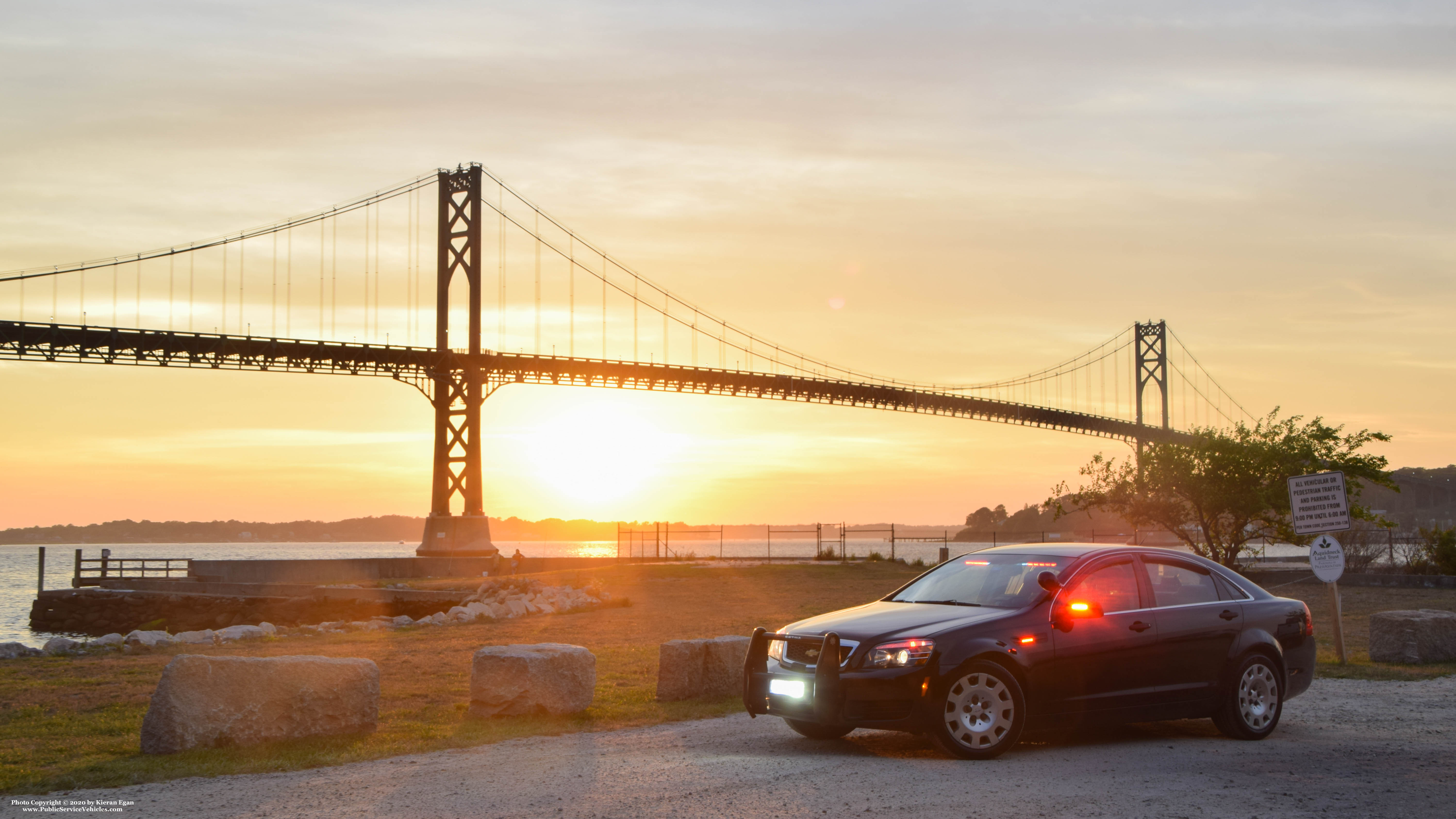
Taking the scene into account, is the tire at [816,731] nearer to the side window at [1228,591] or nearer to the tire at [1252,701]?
the tire at [1252,701]

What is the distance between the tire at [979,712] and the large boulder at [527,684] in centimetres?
360

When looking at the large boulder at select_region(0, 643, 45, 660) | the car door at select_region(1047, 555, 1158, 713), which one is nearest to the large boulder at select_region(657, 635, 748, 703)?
the car door at select_region(1047, 555, 1158, 713)

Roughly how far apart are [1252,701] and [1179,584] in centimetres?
108

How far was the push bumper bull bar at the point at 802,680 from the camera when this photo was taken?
8336 millimetres

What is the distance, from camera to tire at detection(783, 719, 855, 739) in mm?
9102

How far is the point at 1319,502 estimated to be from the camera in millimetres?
14336

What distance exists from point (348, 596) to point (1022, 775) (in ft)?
108

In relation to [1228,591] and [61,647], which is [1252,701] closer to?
[1228,591]

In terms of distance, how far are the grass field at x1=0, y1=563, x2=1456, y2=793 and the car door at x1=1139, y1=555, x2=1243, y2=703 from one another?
155 inches

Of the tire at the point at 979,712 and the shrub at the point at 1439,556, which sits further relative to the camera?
the shrub at the point at 1439,556

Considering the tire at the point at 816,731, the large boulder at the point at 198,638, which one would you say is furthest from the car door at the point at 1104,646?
the large boulder at the point at 198,638

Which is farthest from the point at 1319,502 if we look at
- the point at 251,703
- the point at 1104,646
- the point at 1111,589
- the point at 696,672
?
the point at 251,703

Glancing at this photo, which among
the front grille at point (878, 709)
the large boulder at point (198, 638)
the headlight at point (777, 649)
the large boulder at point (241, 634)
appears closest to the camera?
the front grille at point (878, 709)

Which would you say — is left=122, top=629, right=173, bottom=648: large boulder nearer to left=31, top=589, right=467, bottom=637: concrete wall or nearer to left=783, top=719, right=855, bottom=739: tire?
left=31, top=589, right=467, bottom=637: concrete wall
